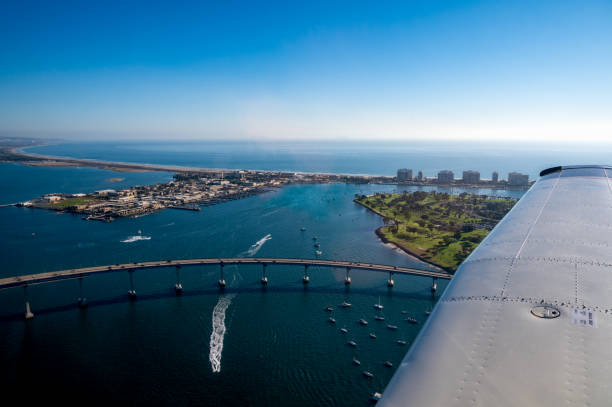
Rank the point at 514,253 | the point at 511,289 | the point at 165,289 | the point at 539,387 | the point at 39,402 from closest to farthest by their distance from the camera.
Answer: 1. the point at 539,387
2. the point at 511,289
3. the point at 514,253
4. the point at 39,402
5. the point at 165,289

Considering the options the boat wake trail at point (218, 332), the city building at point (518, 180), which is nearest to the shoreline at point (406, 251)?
the boat wake trail at point (218, 332)

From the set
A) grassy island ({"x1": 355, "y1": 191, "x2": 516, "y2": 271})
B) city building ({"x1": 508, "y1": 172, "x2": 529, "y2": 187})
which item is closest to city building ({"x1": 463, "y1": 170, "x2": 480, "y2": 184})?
city building ({"x1": 508, "y1": 172, "x2": 529, "y2": 187})

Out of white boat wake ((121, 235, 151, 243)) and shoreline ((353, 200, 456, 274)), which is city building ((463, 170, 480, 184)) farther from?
white boat wake ((121, 235, 151, 243))

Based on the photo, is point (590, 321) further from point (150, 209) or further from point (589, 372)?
point (150, 209)

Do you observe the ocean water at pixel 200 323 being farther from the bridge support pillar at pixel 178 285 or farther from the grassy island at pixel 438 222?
the grassy island at pixel 438 222

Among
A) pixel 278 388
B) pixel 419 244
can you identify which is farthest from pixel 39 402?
pixel 419 244

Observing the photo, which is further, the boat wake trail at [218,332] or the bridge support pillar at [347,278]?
the bridge support pillar at [347,278]
